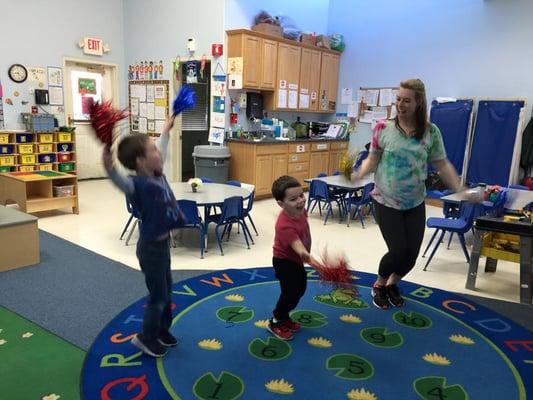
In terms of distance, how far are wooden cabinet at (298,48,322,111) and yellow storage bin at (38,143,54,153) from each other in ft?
14.7

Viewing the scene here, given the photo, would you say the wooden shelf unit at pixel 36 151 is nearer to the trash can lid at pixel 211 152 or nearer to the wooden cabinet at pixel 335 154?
the trash can lid at pixel 211 152

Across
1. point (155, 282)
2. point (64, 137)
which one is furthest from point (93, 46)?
point (155, 282)

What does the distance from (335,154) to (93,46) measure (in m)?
5.22

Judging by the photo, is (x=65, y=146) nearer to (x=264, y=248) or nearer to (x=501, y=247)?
(x=264, y=248)

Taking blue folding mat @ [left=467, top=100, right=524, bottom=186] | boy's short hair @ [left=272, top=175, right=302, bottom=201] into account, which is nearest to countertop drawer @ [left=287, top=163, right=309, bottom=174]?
blue folding mat @ [left=467, top=100, right=524, bottom=186]

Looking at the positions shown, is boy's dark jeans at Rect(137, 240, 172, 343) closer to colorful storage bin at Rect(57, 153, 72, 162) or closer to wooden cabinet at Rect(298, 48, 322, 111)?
A: colorful storage bin at Rect(57, 153, 72, 162)

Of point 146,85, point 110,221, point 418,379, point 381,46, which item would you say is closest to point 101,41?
point 146,85

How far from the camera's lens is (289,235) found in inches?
104

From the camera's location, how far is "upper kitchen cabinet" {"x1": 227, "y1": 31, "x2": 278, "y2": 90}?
24.0 ft

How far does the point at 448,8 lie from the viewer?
25.6 feet

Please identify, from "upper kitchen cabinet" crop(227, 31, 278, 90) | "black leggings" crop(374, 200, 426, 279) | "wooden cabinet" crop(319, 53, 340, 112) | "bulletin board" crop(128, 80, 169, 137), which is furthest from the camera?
"wooden cabinet" crop(319, 53, 340, 112)

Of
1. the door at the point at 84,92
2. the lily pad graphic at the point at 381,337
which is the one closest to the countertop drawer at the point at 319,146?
Answer: the door at the point at 84,92

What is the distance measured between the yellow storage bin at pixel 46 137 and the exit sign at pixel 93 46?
7.05 feet

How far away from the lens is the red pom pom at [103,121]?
2.25m
